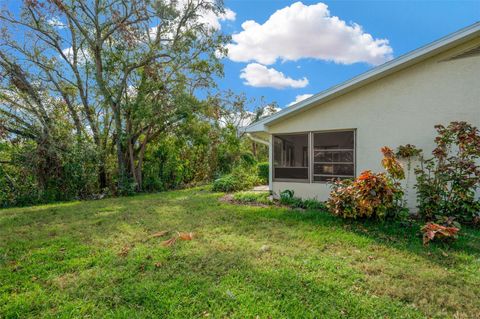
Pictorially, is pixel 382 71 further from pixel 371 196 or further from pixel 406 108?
pixel 371 196

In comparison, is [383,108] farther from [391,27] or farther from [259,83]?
[259,83]

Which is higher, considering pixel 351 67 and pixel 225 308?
pixel 351 67

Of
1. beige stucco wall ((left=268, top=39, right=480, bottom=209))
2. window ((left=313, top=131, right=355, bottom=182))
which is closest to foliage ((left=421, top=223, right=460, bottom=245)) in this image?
beige stucco wall ((left=268, top=39, right=480, bottom=209))

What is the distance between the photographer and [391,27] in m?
8.80

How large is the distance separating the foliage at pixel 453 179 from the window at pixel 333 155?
6.09ft

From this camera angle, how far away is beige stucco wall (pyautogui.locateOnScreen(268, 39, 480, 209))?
5762mm

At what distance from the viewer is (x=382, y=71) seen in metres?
Result: 6.23

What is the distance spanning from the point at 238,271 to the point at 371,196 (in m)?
3.38

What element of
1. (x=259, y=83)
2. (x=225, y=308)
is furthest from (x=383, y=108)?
(x=259, y=83)

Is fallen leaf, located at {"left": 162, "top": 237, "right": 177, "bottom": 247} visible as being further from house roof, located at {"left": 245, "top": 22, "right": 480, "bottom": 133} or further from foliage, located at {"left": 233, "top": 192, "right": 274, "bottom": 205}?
house roof, located at {"left": 245, "top": 22, "right": 480, "bottom": 133}

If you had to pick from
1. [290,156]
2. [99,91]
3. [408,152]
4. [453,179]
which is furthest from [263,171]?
[453,179]

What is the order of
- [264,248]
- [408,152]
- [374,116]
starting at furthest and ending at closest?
[374,116]
[408,152]
[264,248]

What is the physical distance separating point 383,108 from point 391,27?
4.38 metres

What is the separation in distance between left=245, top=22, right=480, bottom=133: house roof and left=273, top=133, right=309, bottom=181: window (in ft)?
2.38
